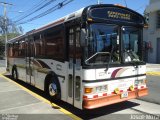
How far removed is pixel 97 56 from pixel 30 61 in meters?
5.77

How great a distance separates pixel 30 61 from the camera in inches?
499

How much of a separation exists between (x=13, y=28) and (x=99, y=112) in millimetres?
74977

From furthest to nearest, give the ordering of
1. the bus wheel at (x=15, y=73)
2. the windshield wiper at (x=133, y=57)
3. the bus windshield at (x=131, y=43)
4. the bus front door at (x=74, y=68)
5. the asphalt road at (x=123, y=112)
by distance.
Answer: the bus wheel at (x=15, y=73), the windshield wiper at (x=133, y=57), the bus windshield at (x=131, y=43), the asphalt road at (x=123, y=112), the bus front door at (x=74, y=68)

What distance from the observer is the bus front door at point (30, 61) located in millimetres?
12336

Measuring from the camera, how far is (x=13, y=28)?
79938 millimetres

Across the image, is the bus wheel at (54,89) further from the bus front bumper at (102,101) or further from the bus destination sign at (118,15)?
the bus destination sign at (118,15)

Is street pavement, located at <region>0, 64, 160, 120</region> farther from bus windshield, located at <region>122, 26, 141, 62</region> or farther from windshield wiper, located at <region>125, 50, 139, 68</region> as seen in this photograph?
bus windshield, located at <region>122, 26, 141, 62</region>

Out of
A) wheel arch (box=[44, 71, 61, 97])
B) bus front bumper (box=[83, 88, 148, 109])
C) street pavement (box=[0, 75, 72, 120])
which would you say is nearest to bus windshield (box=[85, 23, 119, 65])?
bus front bumper (box=[83, 88, 148, 109])

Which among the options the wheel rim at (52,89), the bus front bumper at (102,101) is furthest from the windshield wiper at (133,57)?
the wheel rim at (52,89)

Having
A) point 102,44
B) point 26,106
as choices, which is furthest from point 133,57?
point 26,106

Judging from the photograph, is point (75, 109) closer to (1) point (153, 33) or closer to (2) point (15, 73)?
(2) point (15, 73)

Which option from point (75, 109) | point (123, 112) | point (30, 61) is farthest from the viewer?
point (30, 61)

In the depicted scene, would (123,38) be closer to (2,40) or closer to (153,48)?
(153,48)

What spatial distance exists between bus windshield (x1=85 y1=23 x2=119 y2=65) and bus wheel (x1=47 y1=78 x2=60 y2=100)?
2.15 m
